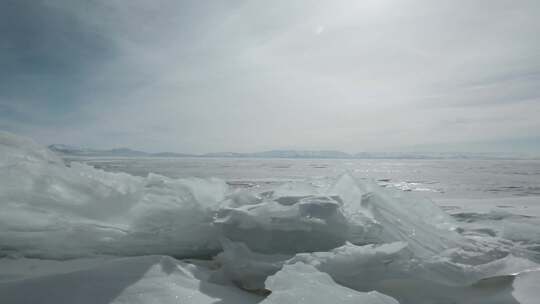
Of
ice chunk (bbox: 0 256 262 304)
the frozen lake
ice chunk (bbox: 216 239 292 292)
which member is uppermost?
ice chunk (bbox: 0 256 262 304)

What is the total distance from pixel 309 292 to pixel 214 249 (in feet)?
4.60

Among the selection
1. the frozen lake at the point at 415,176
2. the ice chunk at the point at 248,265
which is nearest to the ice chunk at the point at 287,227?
the ice chunk at the point at 248,265

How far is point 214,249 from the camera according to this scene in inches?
110

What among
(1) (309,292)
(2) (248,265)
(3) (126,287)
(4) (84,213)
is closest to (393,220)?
(2) (248,265)

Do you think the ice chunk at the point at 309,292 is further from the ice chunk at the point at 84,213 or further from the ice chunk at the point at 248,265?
the ice chunk at the point at 84,213

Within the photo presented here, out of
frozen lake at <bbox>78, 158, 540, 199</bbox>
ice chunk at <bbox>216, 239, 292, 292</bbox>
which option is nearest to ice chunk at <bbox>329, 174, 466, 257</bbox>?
frozen lake at <bbox>78, 158, 540, 199</bbox>

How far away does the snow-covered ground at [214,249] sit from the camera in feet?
5.75

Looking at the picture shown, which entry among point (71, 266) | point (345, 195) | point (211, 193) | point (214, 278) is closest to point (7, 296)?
point (71, 266)

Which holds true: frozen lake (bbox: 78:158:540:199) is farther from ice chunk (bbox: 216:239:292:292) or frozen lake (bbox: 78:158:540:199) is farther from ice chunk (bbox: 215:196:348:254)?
ice chunk (bbox: 216:239:292:292)

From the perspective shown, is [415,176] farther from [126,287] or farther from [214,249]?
[126,287]

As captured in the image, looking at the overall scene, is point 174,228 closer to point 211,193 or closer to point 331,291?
point 211,193

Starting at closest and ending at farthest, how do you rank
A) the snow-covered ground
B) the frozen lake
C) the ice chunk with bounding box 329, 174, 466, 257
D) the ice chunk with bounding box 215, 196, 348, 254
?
the snow-covered ground → the ice chunk with bounding box 215, 196, 348, 254 → the ice chunk with bounding box 329, 174, 466, 257 → the frozen lake

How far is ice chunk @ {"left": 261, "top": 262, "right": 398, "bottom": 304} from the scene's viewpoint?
155 cm

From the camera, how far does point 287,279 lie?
172 centimetres
